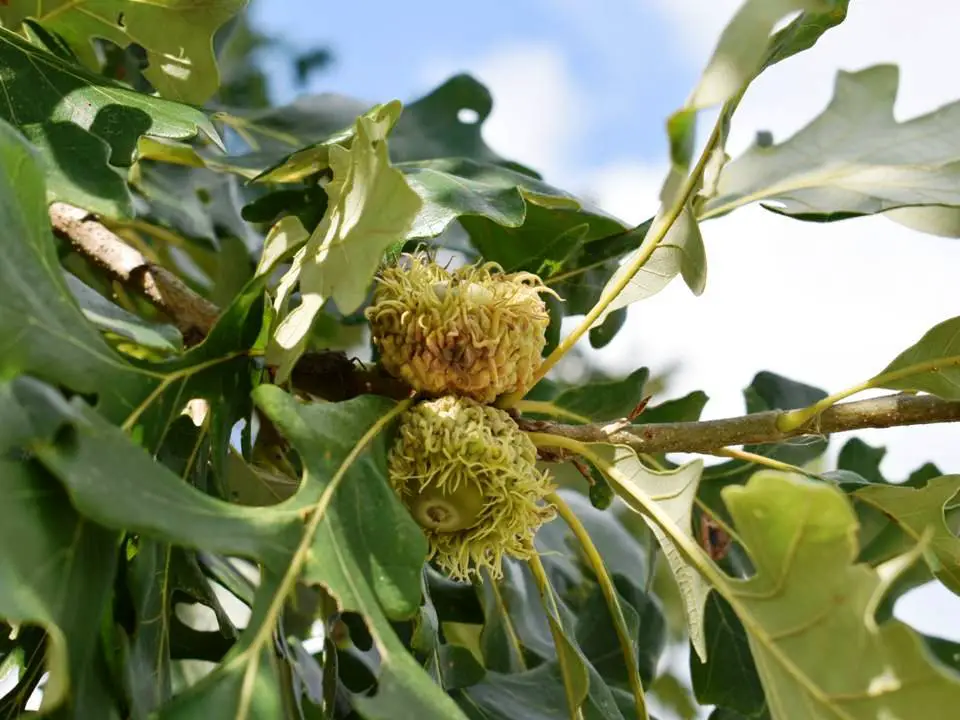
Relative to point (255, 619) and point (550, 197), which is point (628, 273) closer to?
point (550, 197)

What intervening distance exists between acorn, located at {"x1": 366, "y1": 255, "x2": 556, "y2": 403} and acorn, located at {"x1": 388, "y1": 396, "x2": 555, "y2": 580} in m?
0.02

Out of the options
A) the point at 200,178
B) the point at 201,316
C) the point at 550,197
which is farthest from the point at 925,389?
the point at 200,178

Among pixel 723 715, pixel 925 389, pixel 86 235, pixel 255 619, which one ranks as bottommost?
pixel 255 619

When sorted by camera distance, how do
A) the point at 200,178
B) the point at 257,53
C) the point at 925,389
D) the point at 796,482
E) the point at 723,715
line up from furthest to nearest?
the point at 257,53
the point at 200,178
the point at 723,715
the point at 925,389
the point at 796,482

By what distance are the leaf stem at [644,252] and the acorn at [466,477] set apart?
0.07m

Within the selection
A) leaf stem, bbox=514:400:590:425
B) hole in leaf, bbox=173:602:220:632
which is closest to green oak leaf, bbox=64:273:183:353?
leaf stem, bbox=514:400:590:425

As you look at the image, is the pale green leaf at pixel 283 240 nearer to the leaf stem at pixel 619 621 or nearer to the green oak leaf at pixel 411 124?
the leaf stem at pixel 619 621

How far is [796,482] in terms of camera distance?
1.96 feet

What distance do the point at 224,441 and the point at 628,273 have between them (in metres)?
0.35

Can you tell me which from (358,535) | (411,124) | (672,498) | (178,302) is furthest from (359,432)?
(411,124)

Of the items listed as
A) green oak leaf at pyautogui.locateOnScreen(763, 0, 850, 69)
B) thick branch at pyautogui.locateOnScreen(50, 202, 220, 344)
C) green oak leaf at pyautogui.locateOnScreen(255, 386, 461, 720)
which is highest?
green oak leaf at pyautogui.locateOnScreen(763, 0, 850, 69)

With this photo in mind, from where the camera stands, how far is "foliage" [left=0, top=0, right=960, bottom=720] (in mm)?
606

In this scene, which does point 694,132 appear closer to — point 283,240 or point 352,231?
point 352,231

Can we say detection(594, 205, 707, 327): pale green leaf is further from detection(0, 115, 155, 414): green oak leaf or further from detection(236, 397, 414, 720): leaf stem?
detection(0, 115, 155, 414): green oak leaf
